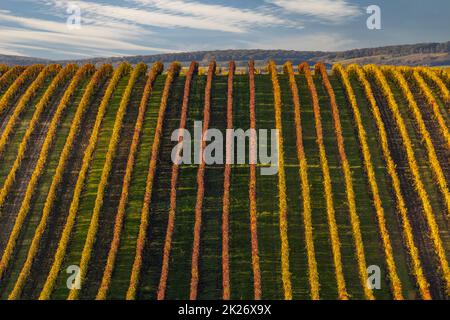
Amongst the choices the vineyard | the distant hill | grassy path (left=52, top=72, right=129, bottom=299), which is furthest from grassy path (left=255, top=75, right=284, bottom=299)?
the distant hill

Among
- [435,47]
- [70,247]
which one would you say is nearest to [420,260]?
[70,247]

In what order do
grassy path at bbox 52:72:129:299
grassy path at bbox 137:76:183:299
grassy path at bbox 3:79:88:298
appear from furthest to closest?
grassy path at bbox 3:79:88:298 < grassy path at bbox 52:72:129:299 < grassy path at bbox 137:76:183:299

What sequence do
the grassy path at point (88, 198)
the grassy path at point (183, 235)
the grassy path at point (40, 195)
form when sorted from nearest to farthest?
1. the grassy path at point (183, 235)
2. the grassy path at point (88, 198)
3. the grassy path at point (40, 195)

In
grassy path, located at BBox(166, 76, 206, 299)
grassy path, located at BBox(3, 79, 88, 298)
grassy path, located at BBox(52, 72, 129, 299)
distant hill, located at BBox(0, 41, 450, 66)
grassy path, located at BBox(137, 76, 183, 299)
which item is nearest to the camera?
grassy path, located at BBox(166, 76, 206, 299)

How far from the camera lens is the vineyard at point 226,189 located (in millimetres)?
25047

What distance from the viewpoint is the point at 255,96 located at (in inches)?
1469

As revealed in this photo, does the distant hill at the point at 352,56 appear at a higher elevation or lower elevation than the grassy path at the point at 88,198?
higher

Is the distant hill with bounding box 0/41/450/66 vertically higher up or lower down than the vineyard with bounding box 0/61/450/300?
higher up

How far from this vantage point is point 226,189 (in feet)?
96.3

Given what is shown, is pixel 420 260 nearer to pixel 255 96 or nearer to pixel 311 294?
pixel 311 294

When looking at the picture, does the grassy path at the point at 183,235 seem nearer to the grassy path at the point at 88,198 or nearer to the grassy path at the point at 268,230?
the grassy path at the point at 268,230

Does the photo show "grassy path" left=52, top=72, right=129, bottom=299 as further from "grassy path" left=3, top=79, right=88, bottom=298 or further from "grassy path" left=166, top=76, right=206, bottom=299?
"grassy path" left=166, top=76, right=206, bottom=299

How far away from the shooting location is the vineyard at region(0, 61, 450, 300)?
82.2 ft

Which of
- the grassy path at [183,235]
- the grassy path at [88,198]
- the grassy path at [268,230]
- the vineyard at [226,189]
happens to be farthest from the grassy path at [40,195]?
the grassy path at [268,230]
